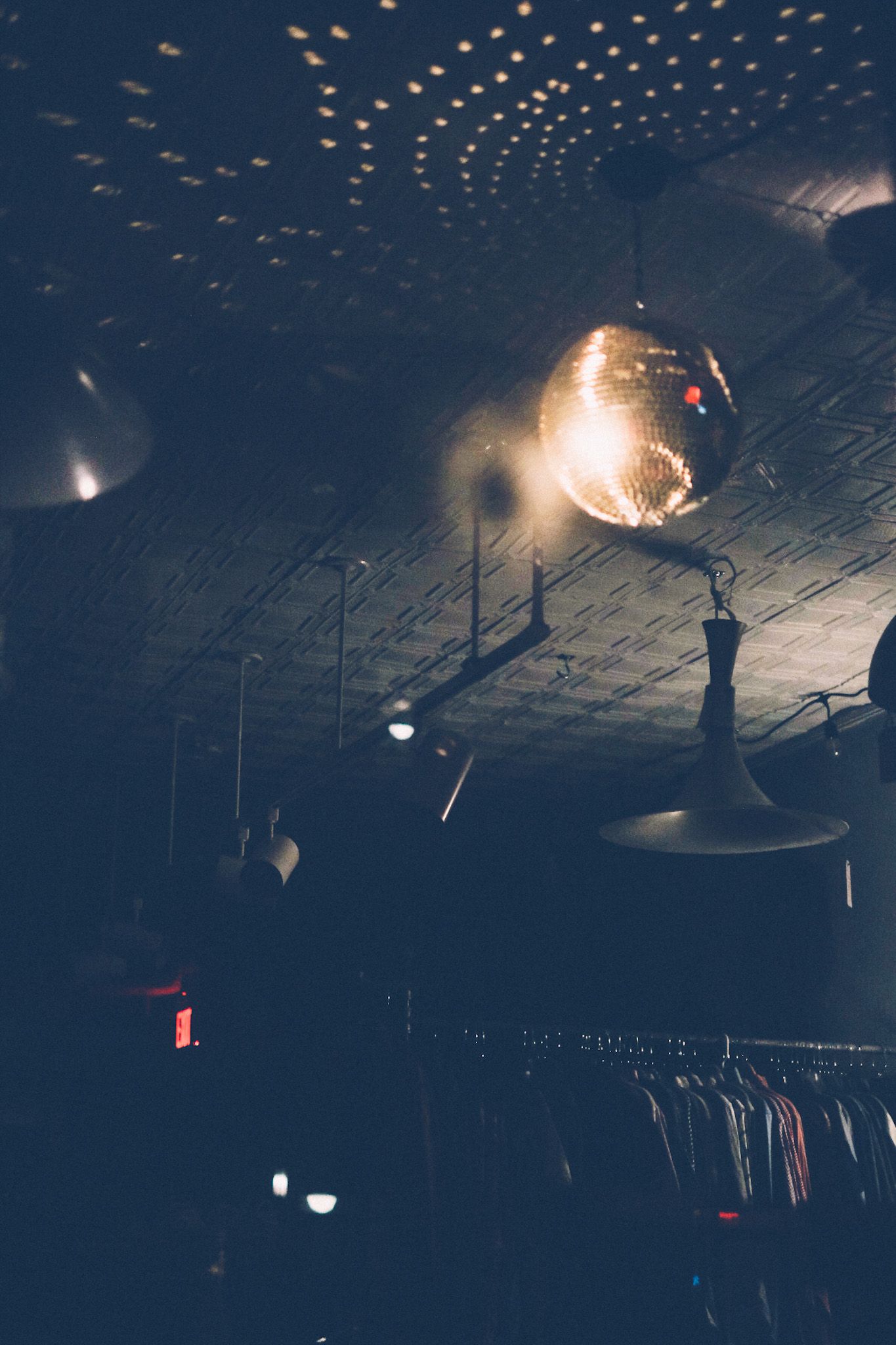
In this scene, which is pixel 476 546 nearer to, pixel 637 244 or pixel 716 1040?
pixel 637 244

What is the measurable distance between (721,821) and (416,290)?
1.83m

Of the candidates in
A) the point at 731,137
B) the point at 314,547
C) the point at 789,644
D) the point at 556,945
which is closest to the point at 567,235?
the point at 731,137

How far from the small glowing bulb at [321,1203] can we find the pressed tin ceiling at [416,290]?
2.86 meters

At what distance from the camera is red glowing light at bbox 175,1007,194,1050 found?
27.0 feet

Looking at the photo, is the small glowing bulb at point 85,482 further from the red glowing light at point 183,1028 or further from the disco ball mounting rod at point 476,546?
the red glowing light at point 183,1028

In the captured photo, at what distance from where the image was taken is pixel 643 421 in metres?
2.17

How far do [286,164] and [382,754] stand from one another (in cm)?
473

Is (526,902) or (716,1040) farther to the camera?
(526,902)

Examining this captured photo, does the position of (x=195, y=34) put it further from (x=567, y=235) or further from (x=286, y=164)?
(x=567, y=235)

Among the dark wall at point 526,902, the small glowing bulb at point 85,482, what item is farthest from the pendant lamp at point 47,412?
the dark wall at point 526,902

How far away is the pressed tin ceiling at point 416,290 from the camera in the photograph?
243 cm

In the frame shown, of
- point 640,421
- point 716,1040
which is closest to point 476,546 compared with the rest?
point 640,421

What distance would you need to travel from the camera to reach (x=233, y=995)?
27.5 ft

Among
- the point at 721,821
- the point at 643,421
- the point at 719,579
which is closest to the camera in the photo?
the point at 643,421
